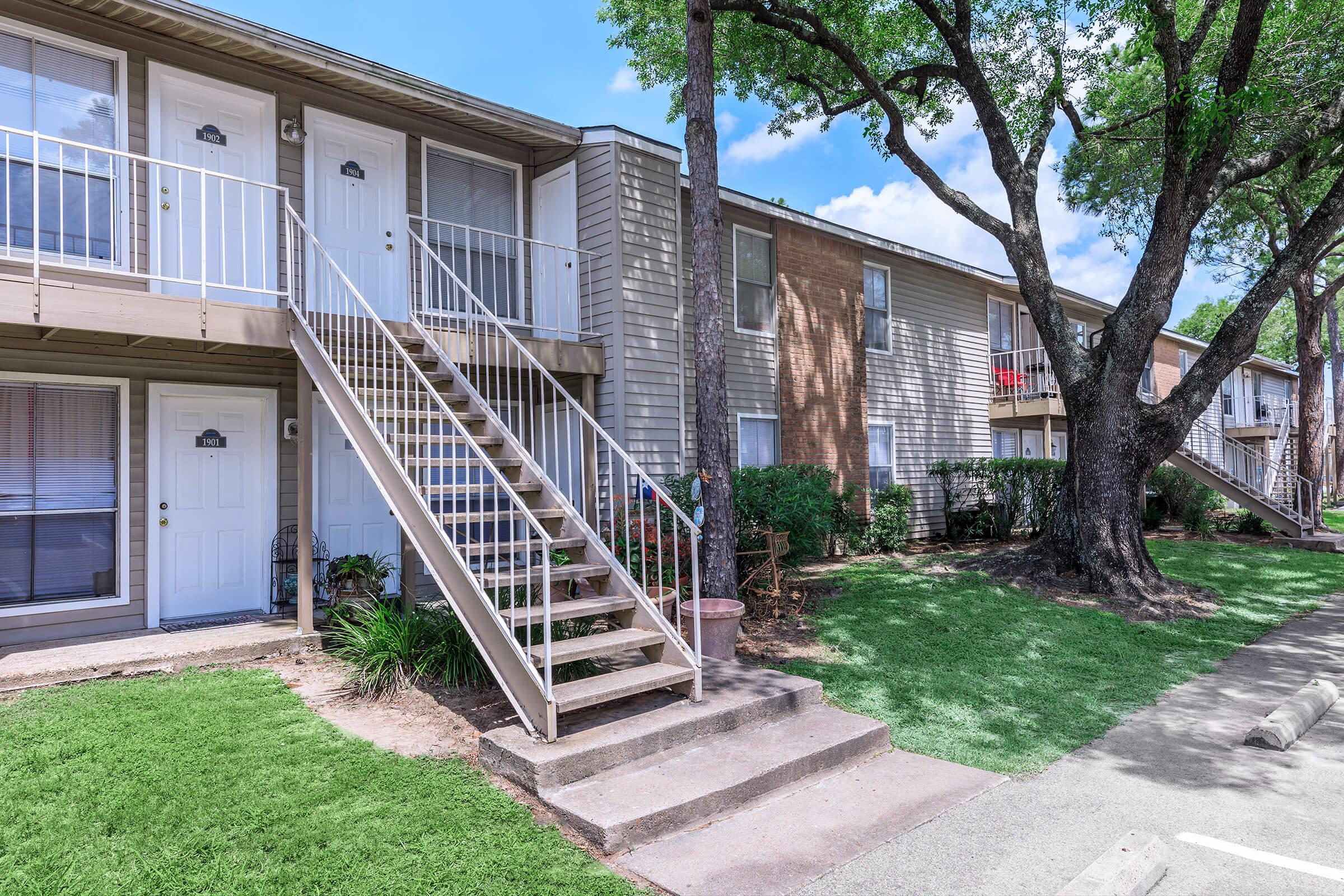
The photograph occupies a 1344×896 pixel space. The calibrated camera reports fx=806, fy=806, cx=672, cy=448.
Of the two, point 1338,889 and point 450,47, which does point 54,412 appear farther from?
point 450,47

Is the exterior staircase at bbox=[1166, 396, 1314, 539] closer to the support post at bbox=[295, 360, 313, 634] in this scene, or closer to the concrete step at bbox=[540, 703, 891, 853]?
the concrete step at bbox=[540, 703, 891, 853]

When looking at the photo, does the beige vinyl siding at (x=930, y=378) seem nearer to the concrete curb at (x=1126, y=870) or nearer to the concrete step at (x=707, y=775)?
the concrete step at (x=707, y=775)

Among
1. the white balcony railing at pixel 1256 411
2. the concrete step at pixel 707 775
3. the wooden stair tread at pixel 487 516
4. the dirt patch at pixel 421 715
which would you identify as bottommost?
the concrete step at pixel 707 775

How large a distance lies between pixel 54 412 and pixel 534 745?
18.9 feet

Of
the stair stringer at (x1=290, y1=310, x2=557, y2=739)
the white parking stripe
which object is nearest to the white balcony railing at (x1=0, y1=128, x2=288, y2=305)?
the stair stringer at (x1=290, y1=310, x2=557, y2=739)

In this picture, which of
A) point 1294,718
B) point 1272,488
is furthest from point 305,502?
point 1272,488

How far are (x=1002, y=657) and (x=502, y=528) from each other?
14.5 feet

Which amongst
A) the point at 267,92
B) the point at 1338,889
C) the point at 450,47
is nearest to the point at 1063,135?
the point at 267,92

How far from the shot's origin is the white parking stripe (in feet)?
11.1

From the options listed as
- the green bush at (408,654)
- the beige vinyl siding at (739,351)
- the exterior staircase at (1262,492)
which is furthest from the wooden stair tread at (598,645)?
the exterior staircase at (1262,492)

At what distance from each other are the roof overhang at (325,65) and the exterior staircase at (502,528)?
147cm

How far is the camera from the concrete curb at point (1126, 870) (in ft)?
10.3

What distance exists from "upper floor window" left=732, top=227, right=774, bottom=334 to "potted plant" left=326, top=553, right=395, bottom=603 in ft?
21.0

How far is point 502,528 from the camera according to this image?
279 inches
